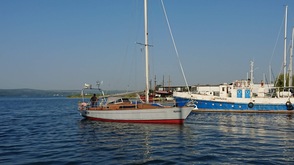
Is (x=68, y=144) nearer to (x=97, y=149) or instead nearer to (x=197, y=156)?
(x=97, y=149)

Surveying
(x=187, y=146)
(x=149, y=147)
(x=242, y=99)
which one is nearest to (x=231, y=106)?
(x=242, y=99)

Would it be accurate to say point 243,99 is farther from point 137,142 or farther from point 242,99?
point 137,142

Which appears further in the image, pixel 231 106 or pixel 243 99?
pixel 231 106

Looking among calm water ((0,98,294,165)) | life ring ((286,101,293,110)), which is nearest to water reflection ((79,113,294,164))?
calm water ((0,98,294,165))

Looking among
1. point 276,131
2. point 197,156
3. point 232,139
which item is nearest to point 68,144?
point 197,156

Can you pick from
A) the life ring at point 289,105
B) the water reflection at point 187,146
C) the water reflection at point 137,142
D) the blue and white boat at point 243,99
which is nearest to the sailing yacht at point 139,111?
the water reflection at point 137,142

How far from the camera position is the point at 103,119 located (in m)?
32.8

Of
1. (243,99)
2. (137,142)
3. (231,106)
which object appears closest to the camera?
(137,142)

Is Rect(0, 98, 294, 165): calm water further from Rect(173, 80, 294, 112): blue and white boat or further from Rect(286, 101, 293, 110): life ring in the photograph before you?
Rect(286, 101, 293, 110): life ring

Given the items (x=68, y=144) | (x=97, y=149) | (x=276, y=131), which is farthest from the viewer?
A: (x=276, y=131)

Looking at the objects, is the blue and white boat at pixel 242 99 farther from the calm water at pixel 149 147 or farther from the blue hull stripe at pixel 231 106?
the calm water at pixel 149 147

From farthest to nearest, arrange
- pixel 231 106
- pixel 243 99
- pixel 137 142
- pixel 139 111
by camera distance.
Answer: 1. pixel 231 106
2. pixel 243 99
3. pixel 139 111
4. pixel 137 142

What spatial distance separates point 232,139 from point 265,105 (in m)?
29.2

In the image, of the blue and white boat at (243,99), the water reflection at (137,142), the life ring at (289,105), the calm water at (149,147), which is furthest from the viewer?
the blue and white boat at (243,99)
